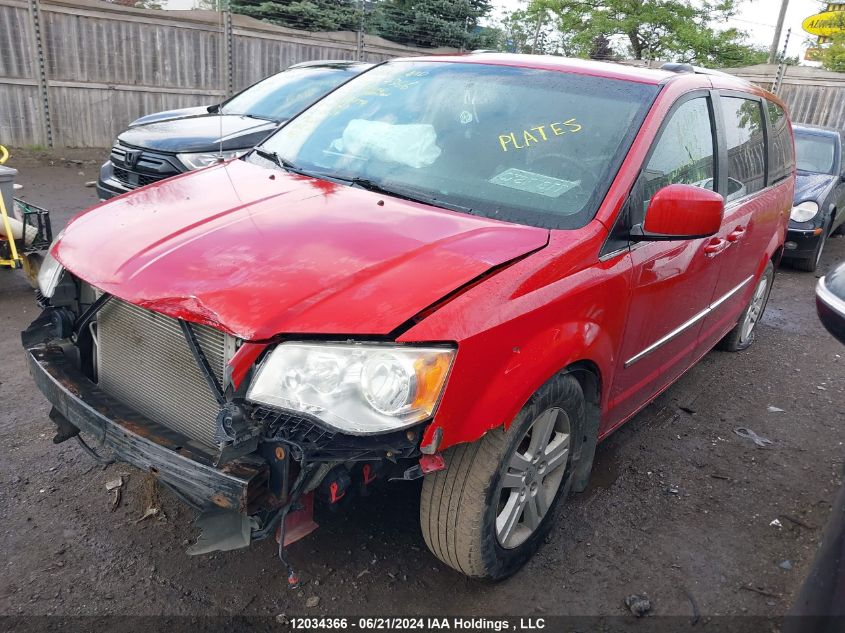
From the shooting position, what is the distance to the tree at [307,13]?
14.8 metres

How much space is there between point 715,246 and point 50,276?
3085 mm

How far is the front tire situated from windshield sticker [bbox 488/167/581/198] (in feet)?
2.43

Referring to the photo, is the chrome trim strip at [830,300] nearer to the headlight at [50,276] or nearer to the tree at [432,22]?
the headlight at [50,276]

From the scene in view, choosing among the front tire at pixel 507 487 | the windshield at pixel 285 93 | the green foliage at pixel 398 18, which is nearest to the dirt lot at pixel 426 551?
the front tire at pixel 507 487

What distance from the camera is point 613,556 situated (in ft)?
9.12

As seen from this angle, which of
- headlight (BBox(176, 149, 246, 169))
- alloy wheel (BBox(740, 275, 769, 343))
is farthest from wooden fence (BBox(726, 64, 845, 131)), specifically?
headlight (BBox(176, 149, 246, 169))

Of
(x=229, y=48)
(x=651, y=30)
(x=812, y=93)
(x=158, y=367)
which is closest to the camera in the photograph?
(x=158, y=367)

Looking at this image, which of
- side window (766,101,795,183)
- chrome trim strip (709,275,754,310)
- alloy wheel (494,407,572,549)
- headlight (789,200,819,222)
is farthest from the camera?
headlight (789,200,819,222)

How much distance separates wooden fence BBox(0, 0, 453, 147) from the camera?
1024 centimetres

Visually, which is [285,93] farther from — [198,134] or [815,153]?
[815,153]

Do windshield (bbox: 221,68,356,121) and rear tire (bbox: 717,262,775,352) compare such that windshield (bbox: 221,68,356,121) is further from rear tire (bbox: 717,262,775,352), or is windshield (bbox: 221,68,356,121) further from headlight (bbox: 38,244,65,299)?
headlight (bbox: 38,244,65,299)

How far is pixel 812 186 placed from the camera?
7824 millimetres

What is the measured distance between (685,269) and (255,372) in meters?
2.15

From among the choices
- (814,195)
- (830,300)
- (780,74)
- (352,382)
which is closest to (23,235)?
→ (352,382)
